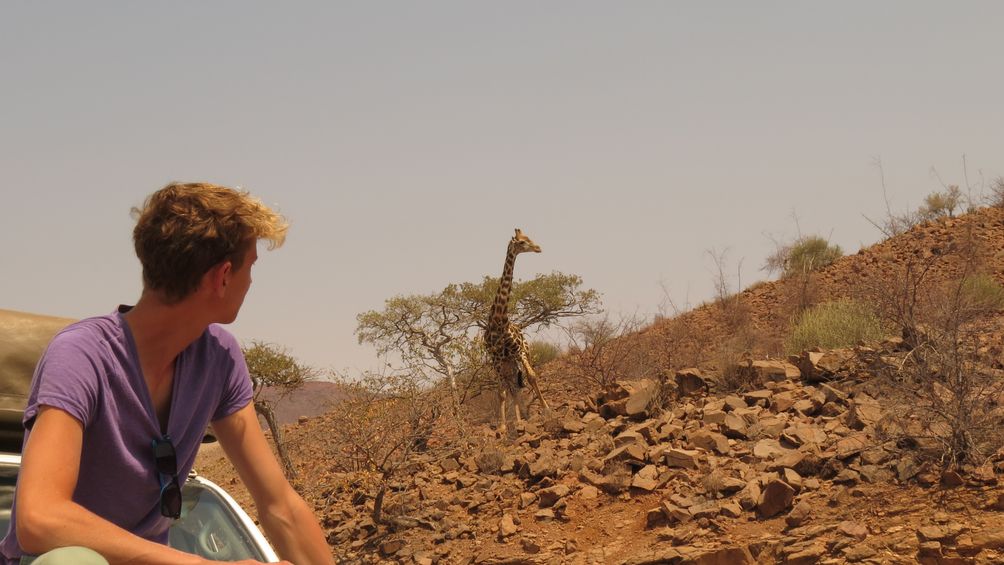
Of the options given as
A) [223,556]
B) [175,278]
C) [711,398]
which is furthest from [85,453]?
[711,398]

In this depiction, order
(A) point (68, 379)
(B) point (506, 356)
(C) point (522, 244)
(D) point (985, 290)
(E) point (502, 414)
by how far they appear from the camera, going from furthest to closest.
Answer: (D) point (985, 290)
(C) point (522, 244)
(B) point (506, 356)
(E) point (502, 414)
(A) point (68, 379)

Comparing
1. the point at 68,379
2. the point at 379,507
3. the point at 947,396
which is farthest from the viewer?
the point at 379,507

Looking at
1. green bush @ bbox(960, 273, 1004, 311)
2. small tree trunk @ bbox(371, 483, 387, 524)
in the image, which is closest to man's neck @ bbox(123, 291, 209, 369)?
small tree trunk @ bbox(371, 483, 387, 524)

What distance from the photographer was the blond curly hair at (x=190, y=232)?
92.5 inches

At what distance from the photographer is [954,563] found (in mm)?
6023

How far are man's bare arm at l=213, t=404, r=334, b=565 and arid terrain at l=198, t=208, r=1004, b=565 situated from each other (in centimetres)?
453

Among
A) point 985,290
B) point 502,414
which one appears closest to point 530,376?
point 502,414

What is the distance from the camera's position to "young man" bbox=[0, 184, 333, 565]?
2.14m

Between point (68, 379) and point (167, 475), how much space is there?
1.37ft

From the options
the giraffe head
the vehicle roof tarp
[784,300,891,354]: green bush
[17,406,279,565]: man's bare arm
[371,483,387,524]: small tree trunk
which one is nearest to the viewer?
[17,406,279,565]: man's bare arm

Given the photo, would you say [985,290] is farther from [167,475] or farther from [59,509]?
[59,509]

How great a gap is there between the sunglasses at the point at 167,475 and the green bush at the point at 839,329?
1086cm

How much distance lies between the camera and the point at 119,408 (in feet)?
7.93

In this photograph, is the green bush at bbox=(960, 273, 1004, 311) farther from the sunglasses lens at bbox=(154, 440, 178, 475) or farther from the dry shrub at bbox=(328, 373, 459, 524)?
the sunglasses lens at bbox=(154, 440, 178, 475)
